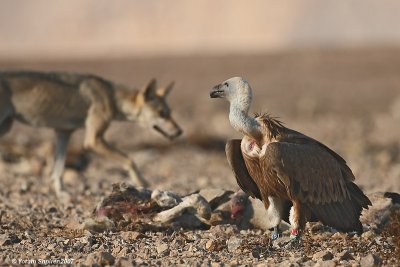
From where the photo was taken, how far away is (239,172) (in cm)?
875

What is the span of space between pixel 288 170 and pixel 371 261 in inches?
44.4

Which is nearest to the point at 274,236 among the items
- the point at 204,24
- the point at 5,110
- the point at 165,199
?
the point at 165,199

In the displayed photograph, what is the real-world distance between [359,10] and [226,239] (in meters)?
77.6

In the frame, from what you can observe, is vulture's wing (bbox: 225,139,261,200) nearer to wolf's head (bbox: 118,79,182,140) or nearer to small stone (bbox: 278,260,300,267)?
small stone (bbox: 278,260,300,267)

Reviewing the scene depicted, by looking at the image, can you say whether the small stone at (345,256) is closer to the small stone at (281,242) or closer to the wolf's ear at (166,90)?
the small stone at (281,242)

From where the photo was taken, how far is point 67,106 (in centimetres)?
1385

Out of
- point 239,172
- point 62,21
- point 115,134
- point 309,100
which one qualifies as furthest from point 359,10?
point 239,172

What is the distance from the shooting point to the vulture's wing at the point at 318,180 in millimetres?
8203

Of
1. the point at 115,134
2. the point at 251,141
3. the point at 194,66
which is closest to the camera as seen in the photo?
the point at 251,141

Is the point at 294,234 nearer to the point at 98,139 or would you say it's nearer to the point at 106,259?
the point at 106,259

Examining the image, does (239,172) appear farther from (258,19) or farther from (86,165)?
(258,19)

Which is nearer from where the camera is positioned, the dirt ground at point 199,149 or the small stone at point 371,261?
the small stone at point 371,261

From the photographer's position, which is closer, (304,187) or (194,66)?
(304,187)

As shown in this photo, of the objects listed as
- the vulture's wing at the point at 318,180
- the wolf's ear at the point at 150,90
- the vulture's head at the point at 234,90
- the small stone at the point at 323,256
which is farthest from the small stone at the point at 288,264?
the wolf's ear at the point at 150,90
